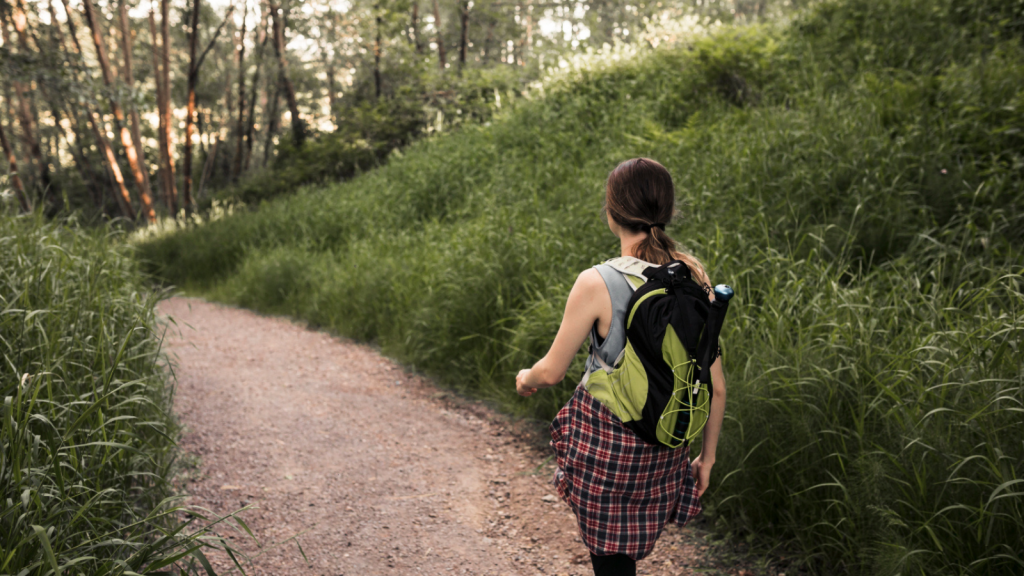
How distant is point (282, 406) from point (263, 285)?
16.7 ft

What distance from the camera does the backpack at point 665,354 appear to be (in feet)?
5.89

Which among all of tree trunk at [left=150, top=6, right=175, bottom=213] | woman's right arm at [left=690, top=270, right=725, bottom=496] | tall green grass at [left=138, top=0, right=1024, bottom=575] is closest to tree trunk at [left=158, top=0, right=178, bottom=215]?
tree trunk at [left=150, top=6, right=175, bottom=213]

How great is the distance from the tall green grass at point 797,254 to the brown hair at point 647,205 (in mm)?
1307

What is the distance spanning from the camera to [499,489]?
12.7 ft

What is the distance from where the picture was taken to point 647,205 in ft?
6.32

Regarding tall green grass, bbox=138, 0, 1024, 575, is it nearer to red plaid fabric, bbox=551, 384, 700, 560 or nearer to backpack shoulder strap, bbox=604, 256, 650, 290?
red plaid fabric, bbox=551, 384, 700, 560

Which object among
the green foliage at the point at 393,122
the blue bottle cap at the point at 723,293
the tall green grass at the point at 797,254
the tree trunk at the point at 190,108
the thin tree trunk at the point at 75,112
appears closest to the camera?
the blue bottle cap at the point at 723,293

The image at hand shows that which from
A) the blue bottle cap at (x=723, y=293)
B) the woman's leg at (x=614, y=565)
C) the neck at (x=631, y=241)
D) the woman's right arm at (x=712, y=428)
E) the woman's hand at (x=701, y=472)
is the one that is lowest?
the woman's leg at (x=614, y=565)

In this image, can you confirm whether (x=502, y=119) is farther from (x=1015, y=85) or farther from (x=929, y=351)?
(x=929, y=351)

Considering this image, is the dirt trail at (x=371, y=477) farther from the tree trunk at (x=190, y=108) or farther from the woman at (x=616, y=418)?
the tree trunk at (x=190, y=108)

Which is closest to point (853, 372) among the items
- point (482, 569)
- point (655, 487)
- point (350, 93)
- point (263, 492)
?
point (655, 487)

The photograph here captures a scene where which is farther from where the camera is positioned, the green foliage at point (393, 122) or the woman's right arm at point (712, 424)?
the green foliage at point (393, 122)

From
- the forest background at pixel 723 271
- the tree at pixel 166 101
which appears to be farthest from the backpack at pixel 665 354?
the tree at pixel 166 101

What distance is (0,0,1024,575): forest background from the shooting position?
236 cm
